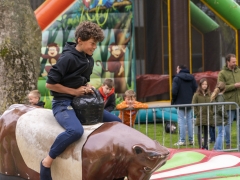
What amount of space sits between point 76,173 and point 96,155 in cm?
26

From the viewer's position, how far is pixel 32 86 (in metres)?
8.36

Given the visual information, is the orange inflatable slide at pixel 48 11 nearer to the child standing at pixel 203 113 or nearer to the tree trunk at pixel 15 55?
the tree trunk at pixel 15 55

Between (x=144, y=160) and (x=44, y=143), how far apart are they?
0.98 m

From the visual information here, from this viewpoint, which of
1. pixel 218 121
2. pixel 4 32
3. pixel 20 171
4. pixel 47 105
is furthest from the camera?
pixel 47 105

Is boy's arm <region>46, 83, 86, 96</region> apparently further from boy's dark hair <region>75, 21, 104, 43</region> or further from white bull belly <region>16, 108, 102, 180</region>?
boy's dark hair <region>75, 21, 104, 43</region>

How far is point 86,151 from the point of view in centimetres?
487

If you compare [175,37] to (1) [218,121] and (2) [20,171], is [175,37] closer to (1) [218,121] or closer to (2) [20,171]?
(1) [218,121]

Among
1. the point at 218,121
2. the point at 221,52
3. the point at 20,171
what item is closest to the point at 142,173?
the point at 20,171

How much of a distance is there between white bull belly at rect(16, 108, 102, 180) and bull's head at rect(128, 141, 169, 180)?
1.53ft

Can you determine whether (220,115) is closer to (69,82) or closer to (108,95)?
(108,95)

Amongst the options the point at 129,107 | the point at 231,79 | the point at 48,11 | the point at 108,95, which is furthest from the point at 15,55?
the point at 231,79

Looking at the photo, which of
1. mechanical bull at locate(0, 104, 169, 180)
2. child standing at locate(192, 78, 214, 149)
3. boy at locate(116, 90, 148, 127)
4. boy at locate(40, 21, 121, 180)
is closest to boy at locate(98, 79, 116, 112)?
boy at locate(116, 90, 148, 127)

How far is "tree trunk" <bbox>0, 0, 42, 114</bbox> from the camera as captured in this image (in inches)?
319

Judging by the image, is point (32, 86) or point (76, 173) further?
point (32, 86)
